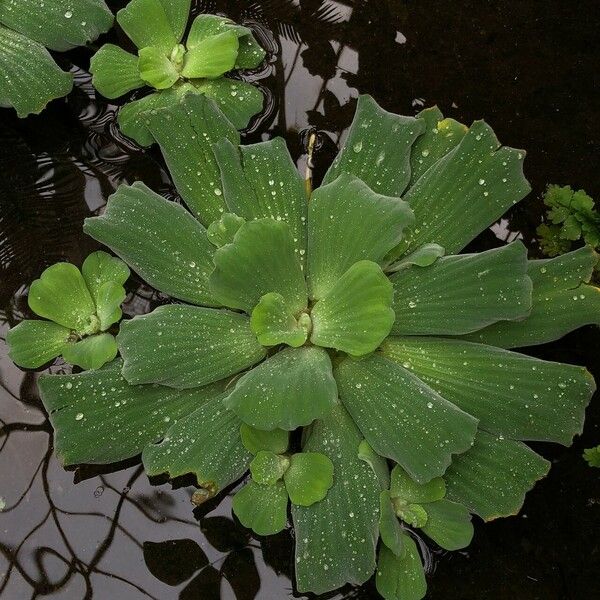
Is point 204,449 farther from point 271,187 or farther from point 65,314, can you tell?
point 271,187

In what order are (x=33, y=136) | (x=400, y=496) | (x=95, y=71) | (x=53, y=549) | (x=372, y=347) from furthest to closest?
(x=33, y=136) < (x=95, y=71) < (x=53, y=549) < (x=400, y=496) < (x=372, y=347)

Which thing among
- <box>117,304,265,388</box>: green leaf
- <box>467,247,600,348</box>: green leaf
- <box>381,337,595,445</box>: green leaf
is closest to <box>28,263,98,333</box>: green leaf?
<box>117,304,265,388</box>: green leaf

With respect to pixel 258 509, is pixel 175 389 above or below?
above

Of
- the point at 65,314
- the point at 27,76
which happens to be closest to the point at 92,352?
the point at 65,314

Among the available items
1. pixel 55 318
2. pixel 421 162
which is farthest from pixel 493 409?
pixel 55 318

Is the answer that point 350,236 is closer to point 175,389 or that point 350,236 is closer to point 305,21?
point 175,389

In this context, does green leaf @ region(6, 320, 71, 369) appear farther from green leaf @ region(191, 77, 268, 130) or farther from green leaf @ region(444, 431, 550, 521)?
green leaf @ region(444, 431, 550, 521)

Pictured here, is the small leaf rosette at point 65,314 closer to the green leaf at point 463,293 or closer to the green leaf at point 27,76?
the green leaf at point 27,76
